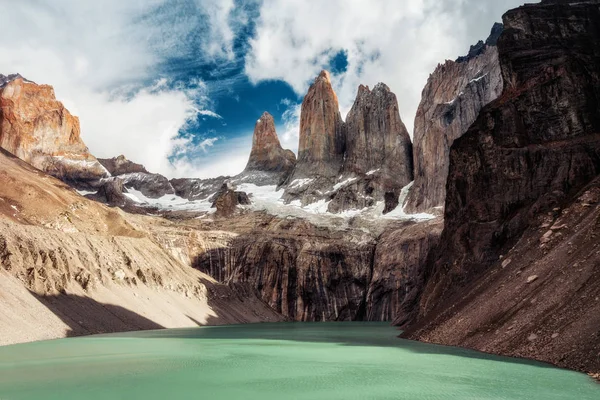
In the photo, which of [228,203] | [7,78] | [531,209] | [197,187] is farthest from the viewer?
[197,187]

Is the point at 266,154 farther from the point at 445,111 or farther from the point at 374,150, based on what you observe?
the point at 445,111

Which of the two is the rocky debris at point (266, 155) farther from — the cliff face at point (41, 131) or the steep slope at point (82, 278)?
the steep slope at point (82, 278)

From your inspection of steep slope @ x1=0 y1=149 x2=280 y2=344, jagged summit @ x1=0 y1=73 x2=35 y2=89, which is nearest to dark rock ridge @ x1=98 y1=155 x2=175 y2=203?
jagged summit @ x1=0 y1=73 x2=35 y2=89

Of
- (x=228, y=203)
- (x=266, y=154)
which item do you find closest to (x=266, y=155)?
(x=266, y=154)

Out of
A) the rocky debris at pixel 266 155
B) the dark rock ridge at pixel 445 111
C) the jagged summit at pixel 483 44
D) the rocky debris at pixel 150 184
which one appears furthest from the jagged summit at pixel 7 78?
the jagged summit at pixel 483 44

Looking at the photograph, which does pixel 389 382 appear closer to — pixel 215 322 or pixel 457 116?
pixel 215 322

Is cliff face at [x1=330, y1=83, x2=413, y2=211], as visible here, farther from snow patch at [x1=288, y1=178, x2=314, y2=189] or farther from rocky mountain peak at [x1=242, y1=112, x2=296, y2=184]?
rocky mountain peak at [x1=242, y1=112, x2=296, y2=184]

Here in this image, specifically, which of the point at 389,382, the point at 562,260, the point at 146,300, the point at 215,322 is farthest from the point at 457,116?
the point at 389,382
